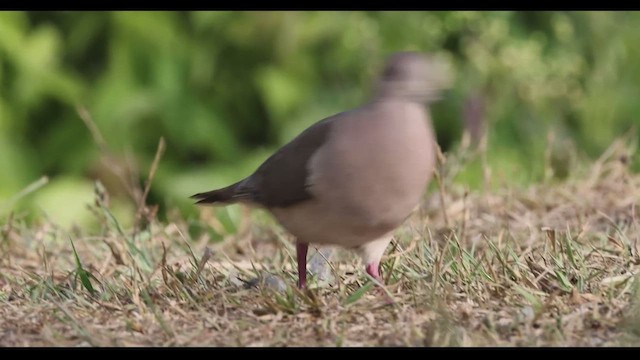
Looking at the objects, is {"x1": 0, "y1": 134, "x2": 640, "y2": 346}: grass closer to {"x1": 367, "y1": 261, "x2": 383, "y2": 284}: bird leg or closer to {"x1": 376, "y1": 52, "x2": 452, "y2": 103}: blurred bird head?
{"x1": 367, "y1": 261, "x2": 383, "y2": 284}: bird leg

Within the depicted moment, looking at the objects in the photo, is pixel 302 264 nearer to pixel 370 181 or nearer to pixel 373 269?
pixel 373 269

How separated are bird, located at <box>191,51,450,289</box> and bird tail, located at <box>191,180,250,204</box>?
0.16 metres

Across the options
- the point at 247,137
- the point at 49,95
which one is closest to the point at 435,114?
the point at 247,137

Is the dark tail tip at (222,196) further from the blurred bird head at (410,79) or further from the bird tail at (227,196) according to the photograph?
the blurred bird head at (410,79)

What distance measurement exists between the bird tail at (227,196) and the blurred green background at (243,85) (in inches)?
94.2

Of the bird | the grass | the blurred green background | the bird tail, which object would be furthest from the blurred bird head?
the blurred green background

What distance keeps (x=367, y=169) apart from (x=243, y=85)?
363 cm

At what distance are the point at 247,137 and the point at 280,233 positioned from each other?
2168 millimetres

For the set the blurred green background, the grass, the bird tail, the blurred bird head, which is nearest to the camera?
the grass

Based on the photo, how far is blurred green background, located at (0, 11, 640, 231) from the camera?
6.25 meters

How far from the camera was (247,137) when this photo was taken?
6680 millimetres

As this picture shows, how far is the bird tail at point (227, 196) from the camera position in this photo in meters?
3.47

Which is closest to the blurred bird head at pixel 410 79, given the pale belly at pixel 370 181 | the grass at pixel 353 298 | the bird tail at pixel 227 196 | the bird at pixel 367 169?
the bird at pixel 367 169
